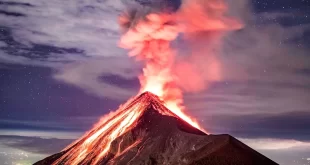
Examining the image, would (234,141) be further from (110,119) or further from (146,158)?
(110,119)

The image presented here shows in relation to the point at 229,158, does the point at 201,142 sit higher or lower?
higher

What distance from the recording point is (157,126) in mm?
137875

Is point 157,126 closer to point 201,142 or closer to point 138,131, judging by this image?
point 138,131

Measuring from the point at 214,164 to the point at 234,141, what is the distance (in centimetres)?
1522

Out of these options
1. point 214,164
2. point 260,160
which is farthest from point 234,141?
point 214,164

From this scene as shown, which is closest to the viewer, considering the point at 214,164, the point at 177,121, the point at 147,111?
the point at 214,164

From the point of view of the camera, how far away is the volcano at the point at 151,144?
10088 centimetres

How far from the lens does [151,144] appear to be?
123 m

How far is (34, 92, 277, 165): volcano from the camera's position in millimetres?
100875

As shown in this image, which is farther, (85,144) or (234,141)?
(85,144)

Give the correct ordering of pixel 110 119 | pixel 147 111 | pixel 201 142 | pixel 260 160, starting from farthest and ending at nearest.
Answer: pixel 110 119, pixel 147 111, pixel 201 142, pixel 260 160

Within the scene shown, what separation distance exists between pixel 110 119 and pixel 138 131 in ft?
145

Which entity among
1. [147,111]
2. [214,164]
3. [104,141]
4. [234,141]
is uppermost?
[147,111]

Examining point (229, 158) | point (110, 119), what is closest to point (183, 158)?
point (229, 158)
